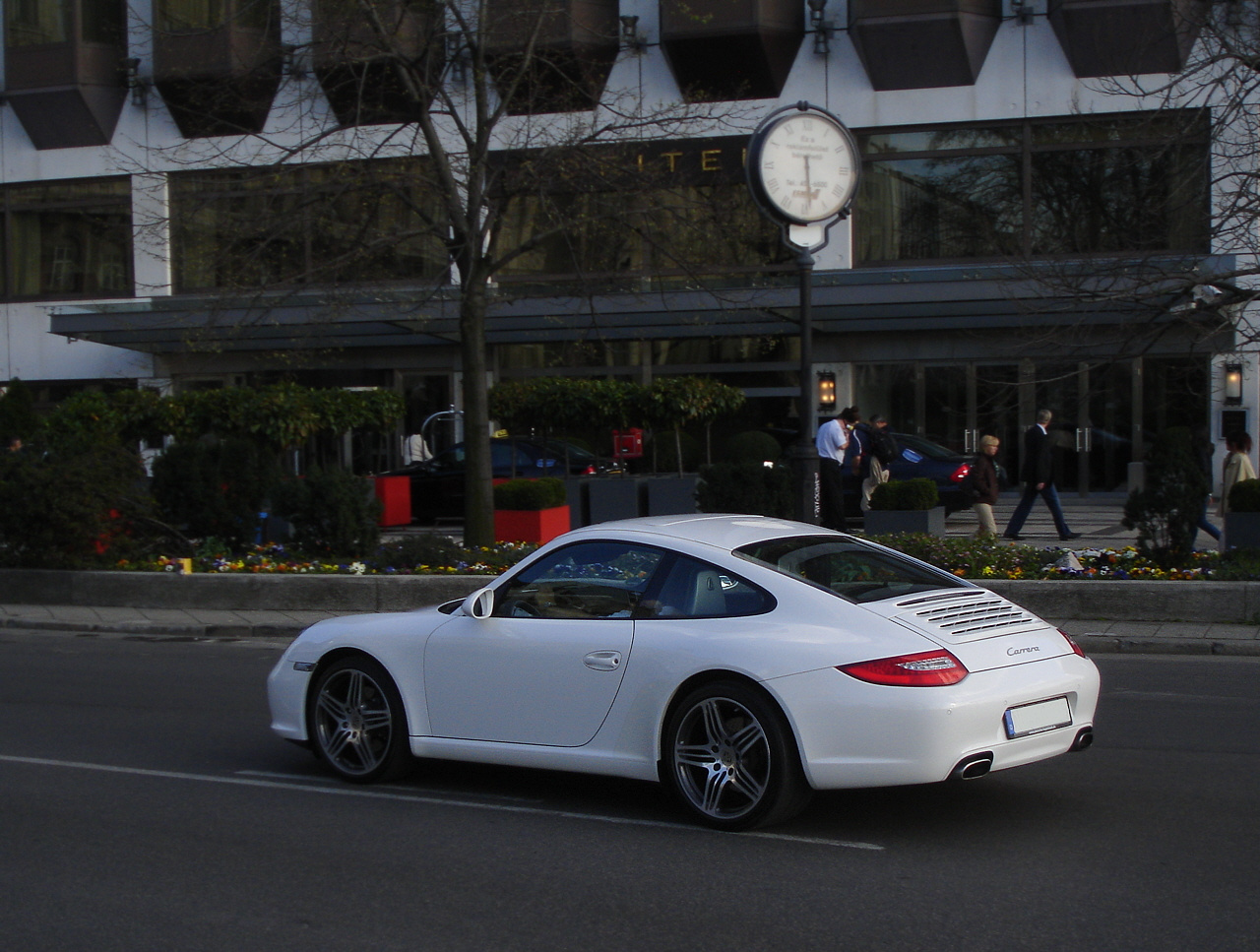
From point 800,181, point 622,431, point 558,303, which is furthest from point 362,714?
point 558,303

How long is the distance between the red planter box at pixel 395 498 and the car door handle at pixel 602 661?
1645 cm

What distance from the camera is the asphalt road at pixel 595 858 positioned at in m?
4.73

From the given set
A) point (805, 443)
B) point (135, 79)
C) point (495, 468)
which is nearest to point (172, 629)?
point (805, 443)

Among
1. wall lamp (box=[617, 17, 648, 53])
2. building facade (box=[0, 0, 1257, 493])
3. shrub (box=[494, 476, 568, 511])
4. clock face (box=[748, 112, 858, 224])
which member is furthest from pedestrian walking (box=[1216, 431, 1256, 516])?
wall lamp (box=[617, 17, 648, 53])

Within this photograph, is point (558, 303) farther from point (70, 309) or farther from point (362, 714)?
point (362, 714)

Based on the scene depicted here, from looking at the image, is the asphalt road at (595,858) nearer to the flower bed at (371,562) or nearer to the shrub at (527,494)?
the flower bed at (371,562)

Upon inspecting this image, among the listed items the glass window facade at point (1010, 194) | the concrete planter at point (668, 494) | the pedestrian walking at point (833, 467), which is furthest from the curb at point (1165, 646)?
the glass window facade at point (1010, 194)

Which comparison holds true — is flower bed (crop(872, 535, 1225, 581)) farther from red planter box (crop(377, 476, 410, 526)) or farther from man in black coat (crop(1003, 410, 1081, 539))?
red planter box (crop(377, 476, 410, 526))

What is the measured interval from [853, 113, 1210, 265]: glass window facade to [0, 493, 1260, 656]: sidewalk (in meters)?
8.35

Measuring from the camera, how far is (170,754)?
784cm

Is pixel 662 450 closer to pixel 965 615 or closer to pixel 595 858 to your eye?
pixel 965 615

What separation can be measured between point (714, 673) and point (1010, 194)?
888 inches

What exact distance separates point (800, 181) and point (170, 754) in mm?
7091

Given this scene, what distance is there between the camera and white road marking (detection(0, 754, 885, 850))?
5.79 metres
